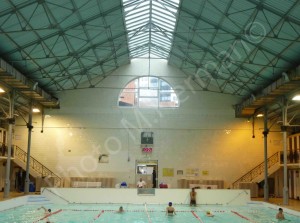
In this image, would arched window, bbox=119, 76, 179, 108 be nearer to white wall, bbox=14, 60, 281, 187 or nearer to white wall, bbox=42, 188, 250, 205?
white wall, bbox=14, 60, 281, 187

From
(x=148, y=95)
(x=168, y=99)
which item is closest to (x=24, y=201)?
(x=148, y=95)

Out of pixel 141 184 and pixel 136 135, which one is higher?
pixel 136 135

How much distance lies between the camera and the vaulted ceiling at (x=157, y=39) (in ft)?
65.3

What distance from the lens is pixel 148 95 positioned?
126 feet

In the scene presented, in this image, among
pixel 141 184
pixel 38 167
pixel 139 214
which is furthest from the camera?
pixel 38 167

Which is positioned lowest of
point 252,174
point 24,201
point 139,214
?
point 139,214

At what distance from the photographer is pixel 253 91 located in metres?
32.8

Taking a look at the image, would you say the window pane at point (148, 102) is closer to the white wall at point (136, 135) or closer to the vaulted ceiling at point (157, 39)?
the white wall at point (136, 135)

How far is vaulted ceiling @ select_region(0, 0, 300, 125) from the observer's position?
65.3 ft

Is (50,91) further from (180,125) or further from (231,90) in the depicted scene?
(231,90)

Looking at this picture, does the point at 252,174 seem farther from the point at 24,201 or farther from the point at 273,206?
the point at 24,201

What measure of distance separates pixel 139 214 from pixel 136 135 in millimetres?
13343

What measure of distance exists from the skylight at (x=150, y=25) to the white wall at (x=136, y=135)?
3605mm

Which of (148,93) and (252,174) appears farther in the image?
(148,93)
